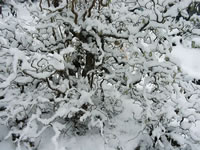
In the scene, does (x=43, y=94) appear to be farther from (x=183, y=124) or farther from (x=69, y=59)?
(x=183, y=124)

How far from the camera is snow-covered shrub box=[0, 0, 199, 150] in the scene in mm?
1997

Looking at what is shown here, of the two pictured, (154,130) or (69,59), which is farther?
(69,59)

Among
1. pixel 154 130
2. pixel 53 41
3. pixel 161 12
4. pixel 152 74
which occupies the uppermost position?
pixel 161 12

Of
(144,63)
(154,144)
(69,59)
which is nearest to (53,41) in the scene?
(69,59)

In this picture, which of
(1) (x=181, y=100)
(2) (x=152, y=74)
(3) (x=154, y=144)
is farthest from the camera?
(3) (x=154, y=144)

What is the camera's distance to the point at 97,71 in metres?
2.46

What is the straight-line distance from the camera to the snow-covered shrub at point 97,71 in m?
2.00

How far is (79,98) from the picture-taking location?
2.26m

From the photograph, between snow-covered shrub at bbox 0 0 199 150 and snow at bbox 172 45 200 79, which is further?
snow at bbox 172 45 200 79

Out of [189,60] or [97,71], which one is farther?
[189,60]

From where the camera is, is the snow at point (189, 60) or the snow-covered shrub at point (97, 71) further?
the snow at point (189, 60)

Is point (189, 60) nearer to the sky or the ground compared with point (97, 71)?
nearer to the ground

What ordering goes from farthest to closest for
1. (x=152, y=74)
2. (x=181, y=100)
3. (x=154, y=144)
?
1. (x=154, y=144)
2. (x=152, y=74)
3. (x=181, y=100)

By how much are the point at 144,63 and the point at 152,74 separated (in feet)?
0.51
